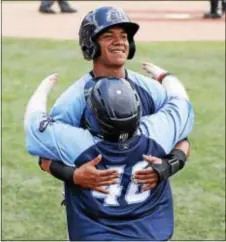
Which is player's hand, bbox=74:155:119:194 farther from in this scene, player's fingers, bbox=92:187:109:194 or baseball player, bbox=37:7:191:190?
baseball player, bbox=37:7:191:190

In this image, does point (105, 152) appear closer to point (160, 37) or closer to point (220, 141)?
point (220, 141)

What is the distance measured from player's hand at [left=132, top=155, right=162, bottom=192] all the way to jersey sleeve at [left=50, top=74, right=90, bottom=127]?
0.98ft

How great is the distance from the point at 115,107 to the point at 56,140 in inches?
10.7

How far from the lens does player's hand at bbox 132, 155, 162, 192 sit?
3102mm

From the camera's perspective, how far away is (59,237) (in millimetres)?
5656

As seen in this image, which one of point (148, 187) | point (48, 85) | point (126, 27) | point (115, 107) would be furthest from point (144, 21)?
point (115, 107)

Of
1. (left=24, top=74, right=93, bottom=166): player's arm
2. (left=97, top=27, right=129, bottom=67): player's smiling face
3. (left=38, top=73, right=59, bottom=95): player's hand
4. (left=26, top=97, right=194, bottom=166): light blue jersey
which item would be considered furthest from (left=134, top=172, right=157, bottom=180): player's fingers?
(left=38, top=73, right=59, bottom=95): player's hand

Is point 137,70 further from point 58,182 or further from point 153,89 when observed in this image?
point 153,89

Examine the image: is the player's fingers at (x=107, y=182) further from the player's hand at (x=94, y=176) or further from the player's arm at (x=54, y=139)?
the player's arm at (x=54, y=139)

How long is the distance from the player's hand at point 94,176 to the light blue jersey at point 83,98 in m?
0.19

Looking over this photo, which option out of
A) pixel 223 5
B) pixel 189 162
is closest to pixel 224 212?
pixel 189 162

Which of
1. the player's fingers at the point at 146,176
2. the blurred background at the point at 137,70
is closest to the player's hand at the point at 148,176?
the player's fingers at the point at 146,176

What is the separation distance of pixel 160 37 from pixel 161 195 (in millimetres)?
11512

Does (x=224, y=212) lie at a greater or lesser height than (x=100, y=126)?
lesser
